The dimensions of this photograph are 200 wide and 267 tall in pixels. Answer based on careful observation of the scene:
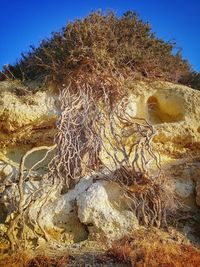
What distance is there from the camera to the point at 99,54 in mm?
8453

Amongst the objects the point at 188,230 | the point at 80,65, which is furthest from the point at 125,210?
the point at 80,65

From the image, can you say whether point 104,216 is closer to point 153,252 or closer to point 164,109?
point 153,252

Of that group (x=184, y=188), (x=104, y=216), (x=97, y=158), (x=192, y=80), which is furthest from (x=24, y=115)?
(x=192, y=80)

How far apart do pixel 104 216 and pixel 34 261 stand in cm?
166

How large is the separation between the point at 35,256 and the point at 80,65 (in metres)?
4.93

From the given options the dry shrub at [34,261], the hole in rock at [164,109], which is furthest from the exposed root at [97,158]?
the hole in rock at [164,109]

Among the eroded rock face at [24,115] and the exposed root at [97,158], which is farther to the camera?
the eroded rock face at [24,115]

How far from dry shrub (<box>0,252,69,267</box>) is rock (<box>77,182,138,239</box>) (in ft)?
3.53

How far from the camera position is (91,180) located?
7.04 metres

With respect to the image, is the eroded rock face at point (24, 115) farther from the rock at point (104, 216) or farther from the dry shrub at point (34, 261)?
the dry shrub at point (34, 261)

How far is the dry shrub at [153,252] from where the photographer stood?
5078 mm

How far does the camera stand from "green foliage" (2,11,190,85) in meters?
8.49

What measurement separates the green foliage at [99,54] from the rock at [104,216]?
3.47 m

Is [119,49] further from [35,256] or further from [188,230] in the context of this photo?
[35,256]
